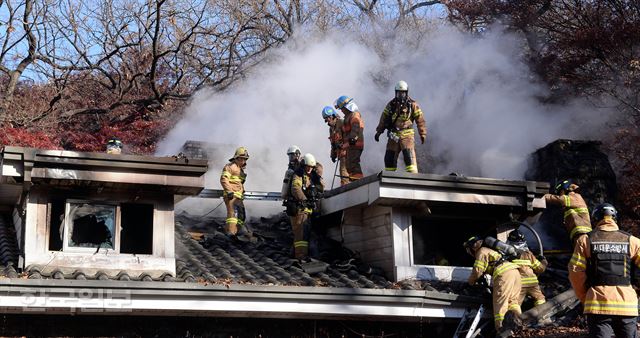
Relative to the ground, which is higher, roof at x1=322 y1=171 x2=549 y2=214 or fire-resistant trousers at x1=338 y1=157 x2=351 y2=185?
fire-resistant trousers at x1=338 y1=157 x2=351 y2=185

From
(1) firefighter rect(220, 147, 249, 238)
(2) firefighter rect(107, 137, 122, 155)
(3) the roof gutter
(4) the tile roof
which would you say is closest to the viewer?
(3) the roof gutter

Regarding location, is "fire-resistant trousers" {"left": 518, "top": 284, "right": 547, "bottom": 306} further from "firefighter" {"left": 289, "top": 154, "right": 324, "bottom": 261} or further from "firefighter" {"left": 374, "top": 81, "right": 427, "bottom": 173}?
"firefighter" {"left": 374, "top": 81, "right": 427, "bottom": 173}

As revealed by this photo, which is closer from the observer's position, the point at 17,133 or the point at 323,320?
the point at 323,320

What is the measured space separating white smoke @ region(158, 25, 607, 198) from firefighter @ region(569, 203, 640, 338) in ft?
36.1

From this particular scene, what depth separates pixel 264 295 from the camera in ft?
37.0

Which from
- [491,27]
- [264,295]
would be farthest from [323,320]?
[491,27]

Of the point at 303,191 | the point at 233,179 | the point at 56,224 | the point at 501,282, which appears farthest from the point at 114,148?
the point at 501,282

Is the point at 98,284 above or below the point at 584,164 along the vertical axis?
below

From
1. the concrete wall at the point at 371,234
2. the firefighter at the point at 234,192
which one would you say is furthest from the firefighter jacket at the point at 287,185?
the firefighter at the point at 234,192

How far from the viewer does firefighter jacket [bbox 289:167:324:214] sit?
45.7 feet

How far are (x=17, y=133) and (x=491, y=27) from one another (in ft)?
38.2

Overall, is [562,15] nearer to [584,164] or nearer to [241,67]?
[584,164]

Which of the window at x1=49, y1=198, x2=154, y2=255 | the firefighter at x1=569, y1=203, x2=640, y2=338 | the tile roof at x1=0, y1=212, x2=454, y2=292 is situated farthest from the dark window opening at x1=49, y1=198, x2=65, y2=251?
the firefighter at x1=569, y1=203, x2=640, y2=338

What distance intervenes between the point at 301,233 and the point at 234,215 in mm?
1891
